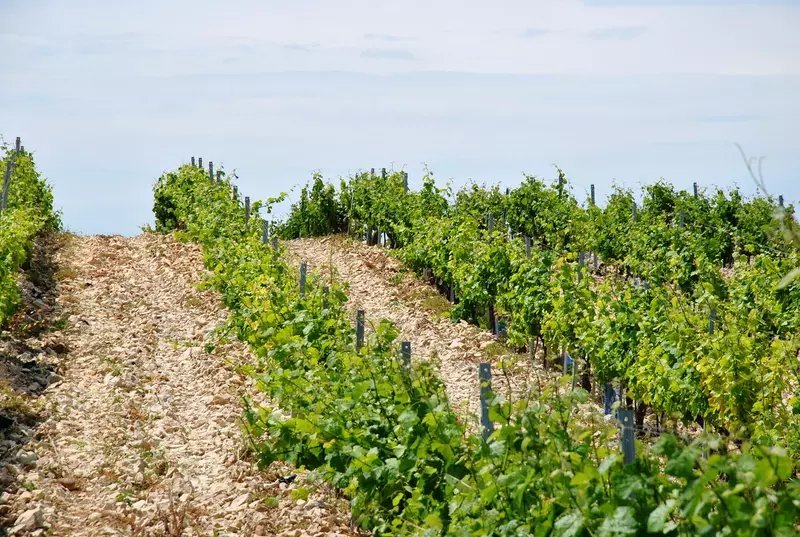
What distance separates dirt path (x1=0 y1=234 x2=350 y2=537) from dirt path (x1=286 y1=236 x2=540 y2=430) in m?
1.87

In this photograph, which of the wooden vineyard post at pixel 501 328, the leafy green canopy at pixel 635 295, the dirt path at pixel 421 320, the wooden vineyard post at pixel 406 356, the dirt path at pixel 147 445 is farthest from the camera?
the wooden vineyard post at pixel 501 328

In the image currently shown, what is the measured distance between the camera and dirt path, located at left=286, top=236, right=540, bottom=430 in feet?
34.2

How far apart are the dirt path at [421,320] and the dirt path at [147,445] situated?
1874 millimetres

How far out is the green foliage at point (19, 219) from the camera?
36.2 feet

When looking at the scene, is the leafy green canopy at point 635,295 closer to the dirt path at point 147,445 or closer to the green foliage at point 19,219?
the dirt path at point 147,445

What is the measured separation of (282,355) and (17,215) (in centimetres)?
1031

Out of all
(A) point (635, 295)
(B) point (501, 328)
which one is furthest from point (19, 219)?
(A) point (635, 295)

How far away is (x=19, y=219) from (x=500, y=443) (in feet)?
44.2

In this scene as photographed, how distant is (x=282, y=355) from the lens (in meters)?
7.06

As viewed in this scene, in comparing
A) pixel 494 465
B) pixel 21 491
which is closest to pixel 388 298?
pixel 21 491

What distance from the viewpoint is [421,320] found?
13.3 m

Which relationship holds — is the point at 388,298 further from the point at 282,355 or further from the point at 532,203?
the point at 282,355

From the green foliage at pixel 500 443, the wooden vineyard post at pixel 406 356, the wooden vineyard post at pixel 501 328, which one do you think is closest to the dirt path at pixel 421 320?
the wooden vineyard post at pixel 501 328

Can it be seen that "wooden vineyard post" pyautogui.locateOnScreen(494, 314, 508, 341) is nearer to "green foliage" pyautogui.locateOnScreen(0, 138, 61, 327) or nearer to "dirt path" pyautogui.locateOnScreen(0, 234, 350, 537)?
"dirt path" pyautogui.locateOnScreen(0, 234, 350, 537)
